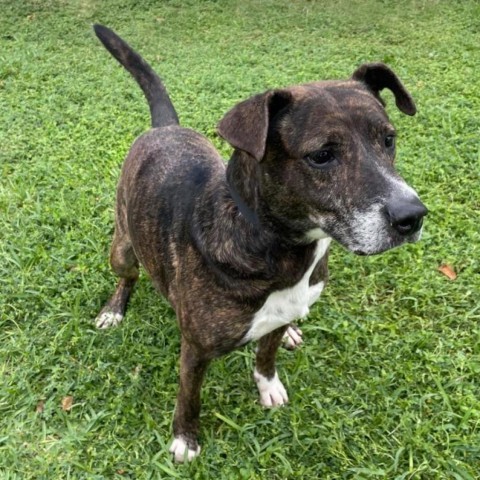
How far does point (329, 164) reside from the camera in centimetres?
212

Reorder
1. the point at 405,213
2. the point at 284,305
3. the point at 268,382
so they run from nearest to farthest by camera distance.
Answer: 1. the point at 405,213
2. the point at 284,305
3. the point at 268,382

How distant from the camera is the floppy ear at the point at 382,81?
2512 mm

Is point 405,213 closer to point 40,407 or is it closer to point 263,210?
point 263,210

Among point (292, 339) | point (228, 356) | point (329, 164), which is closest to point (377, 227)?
point (329, 164)

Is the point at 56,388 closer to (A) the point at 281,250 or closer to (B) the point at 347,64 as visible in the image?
(A) the point at 281,250

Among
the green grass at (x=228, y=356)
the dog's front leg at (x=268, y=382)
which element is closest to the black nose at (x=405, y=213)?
the dog's front leg at (x=268, y=382)

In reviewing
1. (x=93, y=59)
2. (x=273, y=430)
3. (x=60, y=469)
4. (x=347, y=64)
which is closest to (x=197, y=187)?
(x=273, y=430)

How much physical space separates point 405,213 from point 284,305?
0.80 m

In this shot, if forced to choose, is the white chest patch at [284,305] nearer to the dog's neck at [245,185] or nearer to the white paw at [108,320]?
the dog's neck at [245,185]

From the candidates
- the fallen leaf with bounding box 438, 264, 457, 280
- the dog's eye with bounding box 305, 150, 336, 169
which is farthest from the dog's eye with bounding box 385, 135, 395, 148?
the fallen leaf with bounding box 438, 264, 457, 280

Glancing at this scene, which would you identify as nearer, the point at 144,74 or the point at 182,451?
the point at 182,451

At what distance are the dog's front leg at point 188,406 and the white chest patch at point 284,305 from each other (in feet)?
1.18

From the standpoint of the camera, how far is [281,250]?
239 cm

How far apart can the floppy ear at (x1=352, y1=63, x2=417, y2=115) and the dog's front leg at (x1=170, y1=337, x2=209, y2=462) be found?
1.53m
